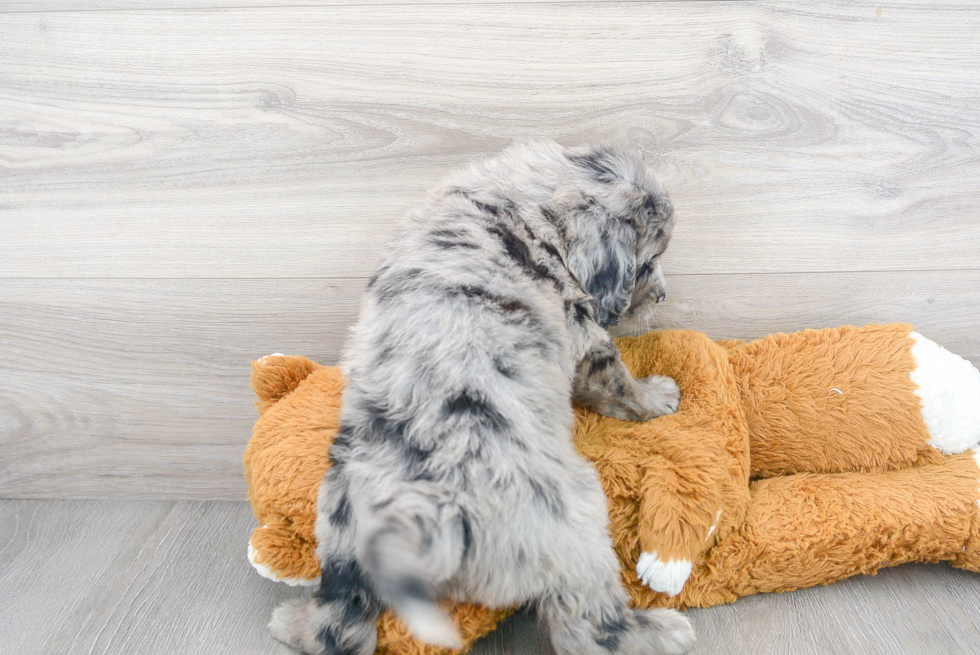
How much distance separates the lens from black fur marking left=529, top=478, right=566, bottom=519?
1.30m

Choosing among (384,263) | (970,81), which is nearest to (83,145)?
(384,263)

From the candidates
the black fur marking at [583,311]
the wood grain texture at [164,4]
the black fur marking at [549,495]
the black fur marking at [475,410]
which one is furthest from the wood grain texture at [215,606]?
the wood grain texture at [164,4]

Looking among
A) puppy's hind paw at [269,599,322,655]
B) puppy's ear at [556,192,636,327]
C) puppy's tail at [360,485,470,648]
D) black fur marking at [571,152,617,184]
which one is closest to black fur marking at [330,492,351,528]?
puppy's tail at [360,485,470,648]

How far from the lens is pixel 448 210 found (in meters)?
1.61

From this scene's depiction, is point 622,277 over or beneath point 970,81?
beneath

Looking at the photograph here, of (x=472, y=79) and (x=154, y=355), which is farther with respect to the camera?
(x=154, y=355)

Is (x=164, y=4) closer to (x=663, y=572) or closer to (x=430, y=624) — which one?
(x=430, y=624)

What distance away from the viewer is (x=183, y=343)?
2039mm

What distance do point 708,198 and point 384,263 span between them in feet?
3.00

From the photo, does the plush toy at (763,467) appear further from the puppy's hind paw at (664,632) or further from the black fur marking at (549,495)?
the black fur marking at (549,495)

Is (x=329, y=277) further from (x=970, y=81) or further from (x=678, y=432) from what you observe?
(x=970, y=81)

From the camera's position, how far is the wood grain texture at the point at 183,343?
76.4 inches

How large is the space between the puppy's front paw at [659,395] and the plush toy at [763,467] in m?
0.03

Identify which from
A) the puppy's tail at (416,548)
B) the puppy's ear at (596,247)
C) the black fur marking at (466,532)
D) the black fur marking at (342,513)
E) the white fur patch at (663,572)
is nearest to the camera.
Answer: the puppy's tail at (416,548)
